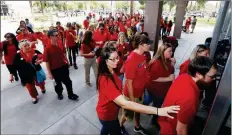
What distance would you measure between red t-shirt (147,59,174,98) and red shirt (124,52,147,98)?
128 millimetres

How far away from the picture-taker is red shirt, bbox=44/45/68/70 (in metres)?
3.46

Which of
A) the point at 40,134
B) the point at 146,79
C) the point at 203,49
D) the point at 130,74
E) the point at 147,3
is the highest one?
the point at 147,3

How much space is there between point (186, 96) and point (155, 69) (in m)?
1.13

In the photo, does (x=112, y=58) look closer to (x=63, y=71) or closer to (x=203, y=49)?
(x=203, y=49)

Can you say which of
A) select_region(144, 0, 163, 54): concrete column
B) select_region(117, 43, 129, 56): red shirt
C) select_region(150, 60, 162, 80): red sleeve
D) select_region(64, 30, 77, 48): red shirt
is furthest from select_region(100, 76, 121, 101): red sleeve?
select_region(144, 0, 163, 54): concrete column

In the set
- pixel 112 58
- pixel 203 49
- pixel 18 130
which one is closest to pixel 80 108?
pixel 18 130

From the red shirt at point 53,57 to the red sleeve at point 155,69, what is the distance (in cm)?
213

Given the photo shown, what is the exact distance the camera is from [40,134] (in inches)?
123

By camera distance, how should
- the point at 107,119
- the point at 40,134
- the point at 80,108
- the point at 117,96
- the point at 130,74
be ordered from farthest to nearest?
the point at 80,108, the point at 40,134, the point at 130,74, the point at 107,119, the point at 117,96

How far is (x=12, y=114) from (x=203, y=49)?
13.6ft

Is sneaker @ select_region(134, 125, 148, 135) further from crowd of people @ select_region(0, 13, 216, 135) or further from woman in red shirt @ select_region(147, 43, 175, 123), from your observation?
woman in red shirt @ select_region(147, 43, 175, 123)

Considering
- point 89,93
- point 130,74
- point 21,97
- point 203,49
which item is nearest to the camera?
point 130,74

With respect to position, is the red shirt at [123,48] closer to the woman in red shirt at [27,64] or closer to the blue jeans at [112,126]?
the woman in red shirt at [27,64]

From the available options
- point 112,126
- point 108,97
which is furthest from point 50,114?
point 108,97
